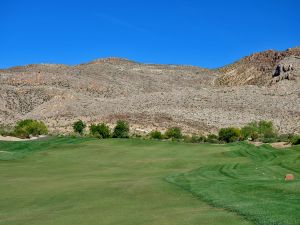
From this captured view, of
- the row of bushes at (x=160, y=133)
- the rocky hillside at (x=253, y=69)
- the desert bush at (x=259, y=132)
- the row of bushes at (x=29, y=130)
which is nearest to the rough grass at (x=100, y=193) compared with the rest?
the row of bushes at (x=160, y=133)

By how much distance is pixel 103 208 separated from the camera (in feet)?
48.3

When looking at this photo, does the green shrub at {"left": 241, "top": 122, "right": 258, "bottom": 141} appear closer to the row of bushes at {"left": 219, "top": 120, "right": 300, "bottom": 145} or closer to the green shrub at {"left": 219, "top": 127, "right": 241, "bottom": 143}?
the row of bushes at {"left": 219, "top": 120, "right": 300, "bottom": 145}

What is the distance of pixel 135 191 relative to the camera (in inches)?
707

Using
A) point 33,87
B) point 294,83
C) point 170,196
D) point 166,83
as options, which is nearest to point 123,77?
point 166,83

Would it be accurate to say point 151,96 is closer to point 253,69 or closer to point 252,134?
point 252,134

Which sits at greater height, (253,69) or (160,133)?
(253,69)

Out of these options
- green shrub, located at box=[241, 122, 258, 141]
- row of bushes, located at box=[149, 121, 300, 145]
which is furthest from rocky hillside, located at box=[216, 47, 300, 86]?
row of bushes, located at box=[149, 121, 300, 145]

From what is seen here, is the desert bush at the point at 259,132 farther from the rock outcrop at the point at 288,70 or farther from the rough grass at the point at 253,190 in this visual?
the rock outcrop at the point at 288,70

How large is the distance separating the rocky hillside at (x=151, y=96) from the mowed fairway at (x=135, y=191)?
5321 centimetres

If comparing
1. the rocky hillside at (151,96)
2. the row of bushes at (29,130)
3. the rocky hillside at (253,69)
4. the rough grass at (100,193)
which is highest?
the rocky hillside at (253,69)

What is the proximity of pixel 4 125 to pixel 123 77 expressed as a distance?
62.9 meters

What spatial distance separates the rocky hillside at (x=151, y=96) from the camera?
9875 cm

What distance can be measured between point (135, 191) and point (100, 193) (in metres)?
1.22

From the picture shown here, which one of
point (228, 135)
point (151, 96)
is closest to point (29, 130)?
point (228, 135)
